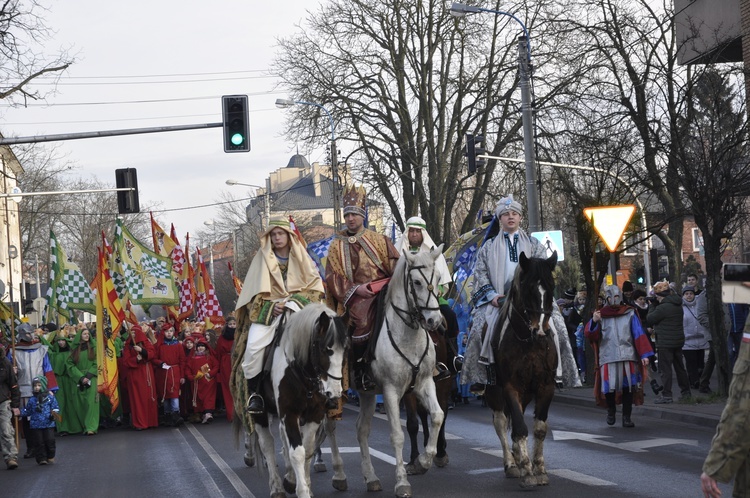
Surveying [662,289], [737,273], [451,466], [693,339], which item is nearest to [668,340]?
[662,289]

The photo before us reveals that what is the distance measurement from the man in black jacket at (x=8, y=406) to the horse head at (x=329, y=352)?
7.66m

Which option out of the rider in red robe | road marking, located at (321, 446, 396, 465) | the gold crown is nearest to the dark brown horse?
the gold crown

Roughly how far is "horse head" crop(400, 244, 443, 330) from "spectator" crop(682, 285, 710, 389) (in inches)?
451

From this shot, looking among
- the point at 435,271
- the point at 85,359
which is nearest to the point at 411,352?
the point at 435,271

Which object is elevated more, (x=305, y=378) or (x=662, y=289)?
(x=662, y=289)

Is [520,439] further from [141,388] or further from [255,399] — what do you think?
[141,388]

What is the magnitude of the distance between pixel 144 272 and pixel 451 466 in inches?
571

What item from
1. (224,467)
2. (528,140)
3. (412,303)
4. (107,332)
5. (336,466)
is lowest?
(224,467)

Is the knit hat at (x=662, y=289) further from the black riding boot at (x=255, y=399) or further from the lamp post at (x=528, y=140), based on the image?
the black riding boot at (x=255, y=399)

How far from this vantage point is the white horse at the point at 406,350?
403 inches

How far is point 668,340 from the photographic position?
739 inches

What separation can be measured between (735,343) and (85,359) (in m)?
11.8

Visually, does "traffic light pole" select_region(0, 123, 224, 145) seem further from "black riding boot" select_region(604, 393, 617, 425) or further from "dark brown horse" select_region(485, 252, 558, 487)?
"dark brown horse" select_region(485, 252, 558, 487)

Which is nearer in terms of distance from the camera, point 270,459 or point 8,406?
point 270,459
